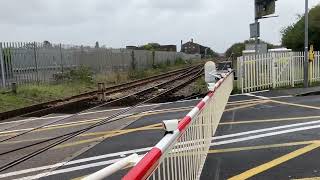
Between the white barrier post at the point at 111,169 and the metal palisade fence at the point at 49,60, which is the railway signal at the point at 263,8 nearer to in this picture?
the metal palisade fence at the point at 49,60

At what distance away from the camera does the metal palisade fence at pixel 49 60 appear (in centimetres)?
2378

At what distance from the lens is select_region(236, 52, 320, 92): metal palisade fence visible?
19172 mm

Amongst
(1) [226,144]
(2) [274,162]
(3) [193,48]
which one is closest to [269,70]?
(1) [226,144]

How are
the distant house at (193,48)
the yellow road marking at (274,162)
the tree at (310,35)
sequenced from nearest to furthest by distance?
the yellow road marking at (274,162), the tree at (310,35), the distant house at (193,48)

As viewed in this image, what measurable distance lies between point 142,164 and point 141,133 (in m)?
7.62

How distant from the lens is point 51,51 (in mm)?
29422

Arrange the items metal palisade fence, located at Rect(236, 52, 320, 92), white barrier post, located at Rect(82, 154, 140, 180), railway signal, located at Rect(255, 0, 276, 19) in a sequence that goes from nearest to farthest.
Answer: white barrier post, located at Rect(82, 154, 140, 180) → metal palisade fence, located at Rect(236, 52, 320, 92) → railway signal, located at Rect(255, 0, 276, 19)

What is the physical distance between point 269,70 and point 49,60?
13.7 m

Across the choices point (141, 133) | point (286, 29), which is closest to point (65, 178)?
point (141, 133)

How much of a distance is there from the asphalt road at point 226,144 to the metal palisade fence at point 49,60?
32.6 feet

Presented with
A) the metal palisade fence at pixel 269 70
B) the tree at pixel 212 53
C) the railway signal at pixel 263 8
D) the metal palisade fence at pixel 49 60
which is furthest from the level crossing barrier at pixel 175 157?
the tree at pixel 212 53

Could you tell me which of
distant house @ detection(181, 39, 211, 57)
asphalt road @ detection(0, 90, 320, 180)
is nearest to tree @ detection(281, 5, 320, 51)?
asphalt road @ detection(0, 90, 320, 180)

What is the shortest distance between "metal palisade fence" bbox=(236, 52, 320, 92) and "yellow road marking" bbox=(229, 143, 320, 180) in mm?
10527

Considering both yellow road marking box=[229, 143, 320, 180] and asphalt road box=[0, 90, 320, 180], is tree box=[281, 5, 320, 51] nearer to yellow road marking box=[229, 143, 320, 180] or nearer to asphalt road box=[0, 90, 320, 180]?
asphalt road box=[0, 90, 320, 180]
